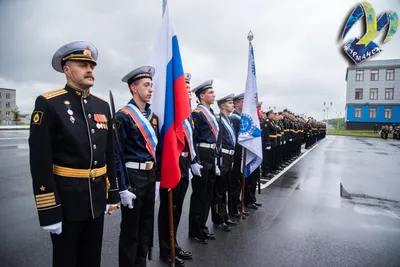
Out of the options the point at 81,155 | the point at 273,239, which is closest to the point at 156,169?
the point at 81,155

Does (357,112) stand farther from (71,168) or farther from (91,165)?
(71,168)

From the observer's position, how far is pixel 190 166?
11.8 ft

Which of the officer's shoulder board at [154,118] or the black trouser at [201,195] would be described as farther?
the black trouser at [201,195]

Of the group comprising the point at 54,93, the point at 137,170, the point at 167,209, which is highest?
the point at 54,93

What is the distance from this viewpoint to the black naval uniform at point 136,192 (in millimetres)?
2650

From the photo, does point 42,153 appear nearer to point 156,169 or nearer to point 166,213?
point 156,169

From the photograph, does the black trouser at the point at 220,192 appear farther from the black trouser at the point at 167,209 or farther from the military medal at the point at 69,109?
the military medal at the point at 69,109

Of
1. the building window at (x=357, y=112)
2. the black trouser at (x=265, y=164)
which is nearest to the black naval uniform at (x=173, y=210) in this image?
the black trouser at (x=265, y=164)

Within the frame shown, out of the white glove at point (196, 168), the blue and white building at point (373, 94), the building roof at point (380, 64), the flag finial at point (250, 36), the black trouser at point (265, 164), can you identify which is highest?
the building roof at point (380, 64)

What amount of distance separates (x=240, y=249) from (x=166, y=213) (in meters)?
1.12

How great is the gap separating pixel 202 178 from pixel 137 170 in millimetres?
1310

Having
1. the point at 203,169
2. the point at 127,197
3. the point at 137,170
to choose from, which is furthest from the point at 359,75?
the point at 127,197

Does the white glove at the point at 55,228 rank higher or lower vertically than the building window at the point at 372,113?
lower

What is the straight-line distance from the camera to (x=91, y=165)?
6.95ft
